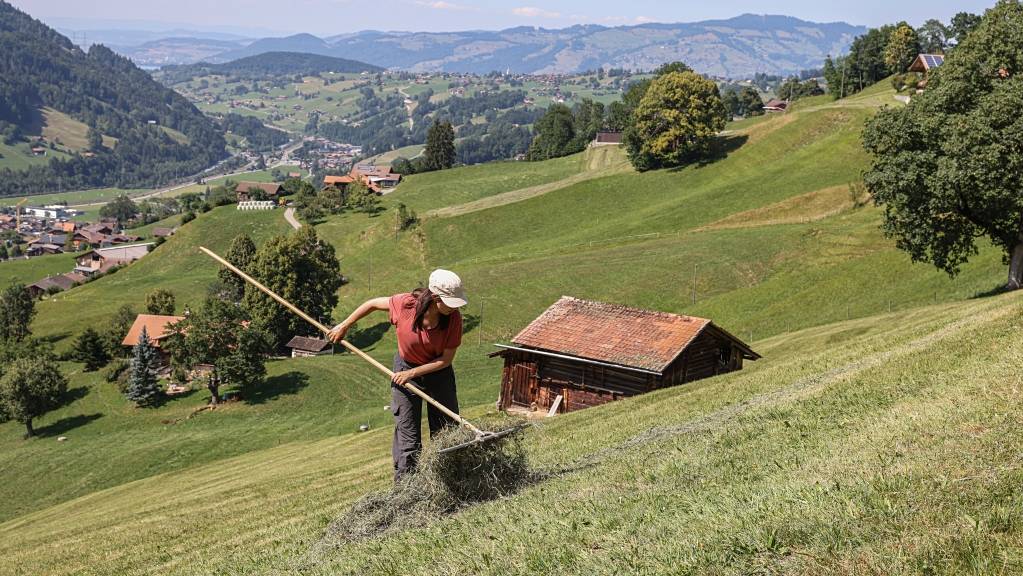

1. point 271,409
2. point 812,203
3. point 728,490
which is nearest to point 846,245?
point 812,203

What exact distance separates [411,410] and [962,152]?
3077cm

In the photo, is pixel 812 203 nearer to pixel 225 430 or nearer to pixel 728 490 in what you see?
pixel 225 430

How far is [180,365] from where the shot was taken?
61375mm

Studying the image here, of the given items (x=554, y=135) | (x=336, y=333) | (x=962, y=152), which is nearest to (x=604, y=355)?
(x=962, y=152)

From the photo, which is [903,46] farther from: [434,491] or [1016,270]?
[434,491]

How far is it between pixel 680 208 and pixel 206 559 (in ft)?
267

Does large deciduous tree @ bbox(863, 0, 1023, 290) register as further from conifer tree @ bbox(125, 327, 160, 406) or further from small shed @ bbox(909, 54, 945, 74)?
small shed @ bbox(909, 54, 945, 74)

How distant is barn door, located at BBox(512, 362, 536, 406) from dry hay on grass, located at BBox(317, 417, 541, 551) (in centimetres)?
2626

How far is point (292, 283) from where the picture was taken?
243 ft

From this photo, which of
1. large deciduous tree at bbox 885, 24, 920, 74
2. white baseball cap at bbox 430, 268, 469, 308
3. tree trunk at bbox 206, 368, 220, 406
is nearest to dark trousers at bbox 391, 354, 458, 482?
white baseball cap at bbox 430, 268, 469, 308

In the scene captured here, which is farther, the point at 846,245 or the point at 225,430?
the point at 846,245

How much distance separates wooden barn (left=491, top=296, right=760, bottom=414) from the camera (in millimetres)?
34375

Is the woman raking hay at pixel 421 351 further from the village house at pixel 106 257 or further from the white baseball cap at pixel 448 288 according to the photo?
the village house at pixel 106 257

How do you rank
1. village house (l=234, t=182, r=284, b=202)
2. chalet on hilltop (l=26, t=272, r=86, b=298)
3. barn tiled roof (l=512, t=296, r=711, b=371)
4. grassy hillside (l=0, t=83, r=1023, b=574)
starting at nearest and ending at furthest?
1. grassy hillside (l=0, t=83, r=1023, b=574)
2. barn tiled roof (l=512, t=296, r=711, b=371)
3. chalet on hilltop (l=26, t=272, r=86, b=298)
4. village house (l=234, t=182, r=284, b=202)
